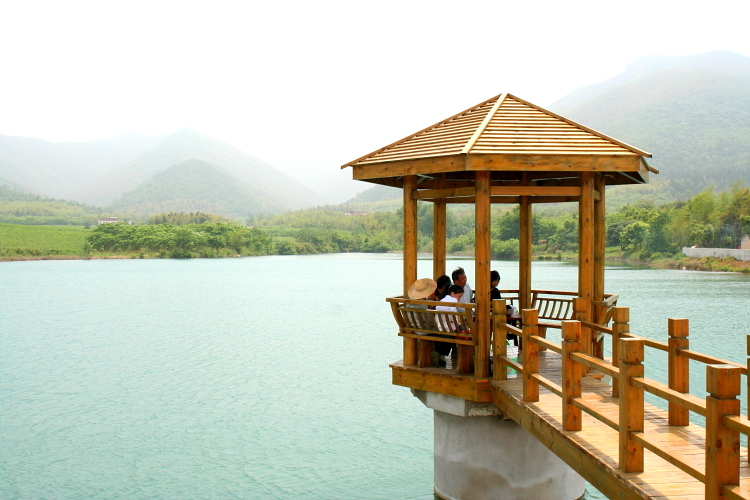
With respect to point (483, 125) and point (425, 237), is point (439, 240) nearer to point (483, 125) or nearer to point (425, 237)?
point (483, 125)

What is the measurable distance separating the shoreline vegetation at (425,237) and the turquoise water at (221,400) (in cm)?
3500

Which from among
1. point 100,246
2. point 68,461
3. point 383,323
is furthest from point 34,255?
A: point 68,461

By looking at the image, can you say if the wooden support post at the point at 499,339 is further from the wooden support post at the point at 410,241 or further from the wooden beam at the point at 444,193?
the wooden beam at the point at 444,193

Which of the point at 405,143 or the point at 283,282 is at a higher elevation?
the point at 405,143

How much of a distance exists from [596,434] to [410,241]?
344 cm

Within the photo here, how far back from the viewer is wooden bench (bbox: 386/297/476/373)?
6934 millimetres

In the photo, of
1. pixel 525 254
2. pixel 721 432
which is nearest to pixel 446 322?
pixel 525 254

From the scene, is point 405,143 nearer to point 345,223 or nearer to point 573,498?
point 573,498

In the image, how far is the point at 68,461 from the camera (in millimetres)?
11383

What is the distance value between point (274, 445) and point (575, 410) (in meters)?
7.91

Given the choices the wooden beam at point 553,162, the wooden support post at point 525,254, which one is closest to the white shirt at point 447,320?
the wooden beam at point 553,162

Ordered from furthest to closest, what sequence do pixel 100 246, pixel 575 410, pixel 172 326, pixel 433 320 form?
pixel 100 246
pixel 172 326
pixel 433 320
pixel 575 410

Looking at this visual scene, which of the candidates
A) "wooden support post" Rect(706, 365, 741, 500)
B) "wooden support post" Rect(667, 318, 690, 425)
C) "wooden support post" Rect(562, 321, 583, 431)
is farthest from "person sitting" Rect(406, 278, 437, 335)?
"wooden support post" Rect(706, 365, 741, 500)

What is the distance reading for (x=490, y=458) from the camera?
7109 millimetres
